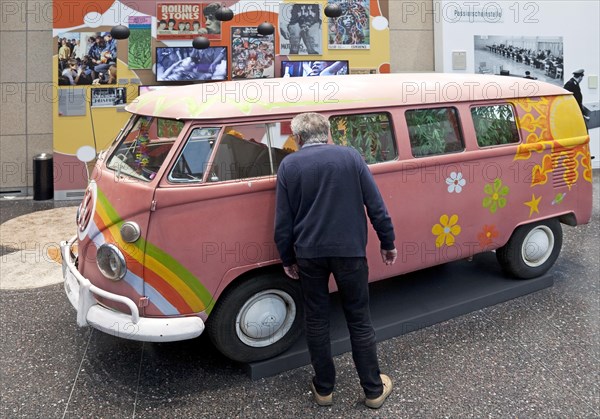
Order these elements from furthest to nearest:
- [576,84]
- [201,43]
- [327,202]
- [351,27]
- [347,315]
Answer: [576,84], [351,27], [201,43], [347,315], [327,202]

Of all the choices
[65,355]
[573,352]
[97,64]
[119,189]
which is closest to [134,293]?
[119,189]

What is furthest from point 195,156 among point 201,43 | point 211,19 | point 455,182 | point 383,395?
point 211,19

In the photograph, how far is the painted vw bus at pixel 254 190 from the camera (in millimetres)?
3248

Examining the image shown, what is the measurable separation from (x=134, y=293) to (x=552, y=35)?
10.4 metres

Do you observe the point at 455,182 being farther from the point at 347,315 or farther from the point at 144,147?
the point at 144,147

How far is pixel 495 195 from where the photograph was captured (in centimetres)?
440

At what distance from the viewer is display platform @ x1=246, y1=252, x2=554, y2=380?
145 inches

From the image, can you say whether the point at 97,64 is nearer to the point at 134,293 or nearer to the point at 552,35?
the point at 134,293

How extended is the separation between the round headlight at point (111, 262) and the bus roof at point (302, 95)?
942 mm

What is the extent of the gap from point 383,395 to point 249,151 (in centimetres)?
174

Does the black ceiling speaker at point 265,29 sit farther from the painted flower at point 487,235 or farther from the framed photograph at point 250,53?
the painted flower at point 487,235

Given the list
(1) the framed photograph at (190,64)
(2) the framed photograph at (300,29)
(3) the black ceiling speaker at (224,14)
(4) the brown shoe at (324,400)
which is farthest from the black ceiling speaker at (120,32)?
(4) the brown shoe at (324,400)

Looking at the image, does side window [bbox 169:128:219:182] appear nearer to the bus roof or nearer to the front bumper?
the bus roof

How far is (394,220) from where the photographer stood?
12.9 feet
